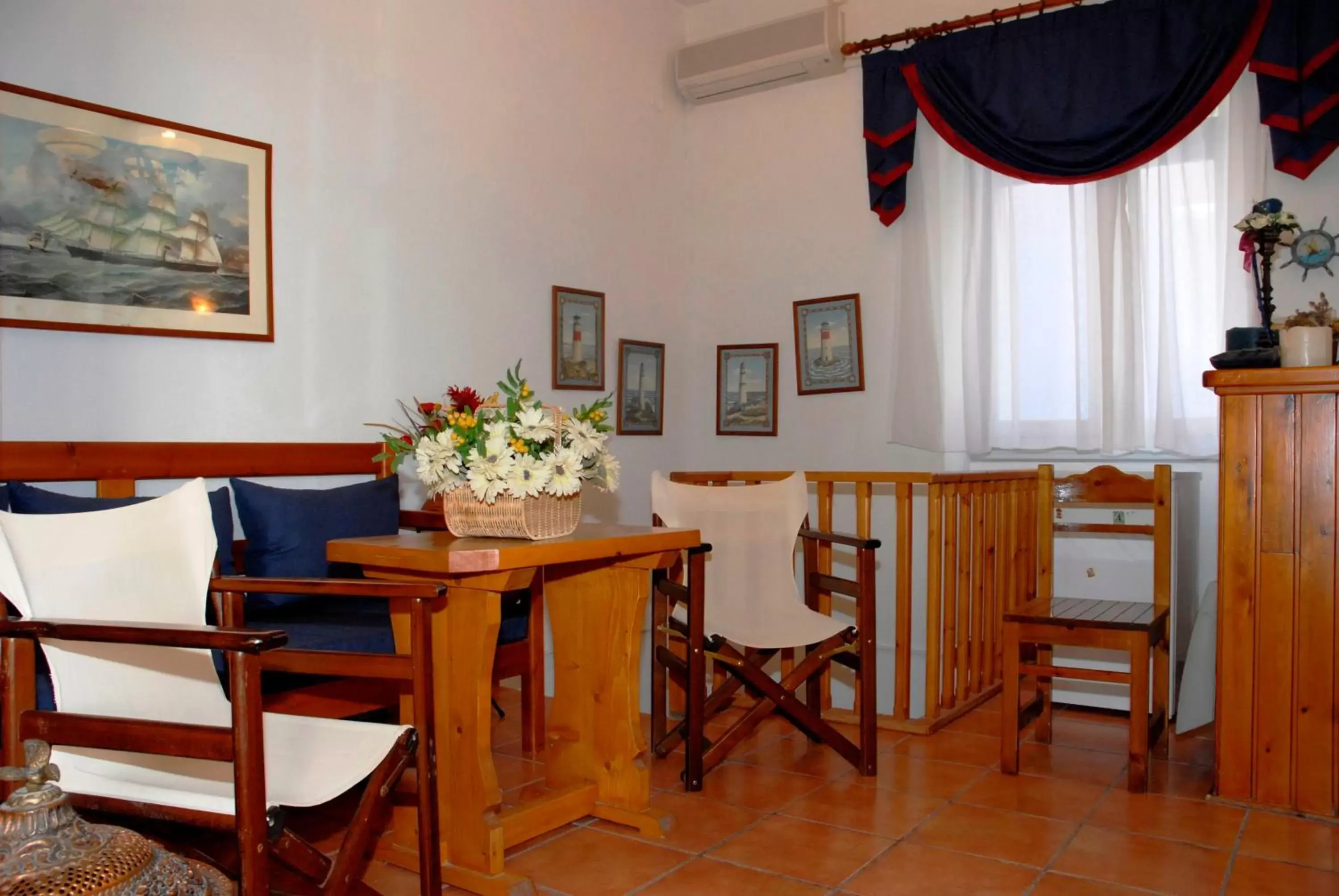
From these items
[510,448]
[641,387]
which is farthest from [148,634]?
[641,387]

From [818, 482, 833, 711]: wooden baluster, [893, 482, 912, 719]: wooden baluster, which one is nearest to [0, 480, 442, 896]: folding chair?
[818, 482, 833, 711]: wooden baluster

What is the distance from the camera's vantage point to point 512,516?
247cm

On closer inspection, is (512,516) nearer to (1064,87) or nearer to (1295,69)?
(1064,87)

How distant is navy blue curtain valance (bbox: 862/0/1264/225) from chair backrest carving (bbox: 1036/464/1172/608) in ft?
4.66

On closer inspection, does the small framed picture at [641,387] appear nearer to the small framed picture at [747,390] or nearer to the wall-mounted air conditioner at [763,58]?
the small framed picture at [747,390]

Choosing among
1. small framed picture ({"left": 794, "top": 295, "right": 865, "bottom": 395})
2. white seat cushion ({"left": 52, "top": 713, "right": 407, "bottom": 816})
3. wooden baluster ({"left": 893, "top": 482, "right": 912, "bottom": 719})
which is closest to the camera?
white seat cushion ({"left": 52, "top": 713, "right": 407, "bottom": 816})

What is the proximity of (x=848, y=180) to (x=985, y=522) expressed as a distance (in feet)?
6.20

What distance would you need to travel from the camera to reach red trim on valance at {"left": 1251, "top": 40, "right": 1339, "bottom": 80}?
377 cm

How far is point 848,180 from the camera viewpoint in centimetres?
507

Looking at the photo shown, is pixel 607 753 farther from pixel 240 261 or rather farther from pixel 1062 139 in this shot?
pixel 1062 139

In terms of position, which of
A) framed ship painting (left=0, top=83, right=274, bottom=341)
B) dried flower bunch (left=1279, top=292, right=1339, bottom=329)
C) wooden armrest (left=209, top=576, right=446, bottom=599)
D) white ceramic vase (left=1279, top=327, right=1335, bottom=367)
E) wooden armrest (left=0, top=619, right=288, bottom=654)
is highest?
framed ship painting (left=0, top=83, right=274, bottom=341)

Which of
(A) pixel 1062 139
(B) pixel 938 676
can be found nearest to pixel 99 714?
(B) pixel 938 676

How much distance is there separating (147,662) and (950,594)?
9.03 ft

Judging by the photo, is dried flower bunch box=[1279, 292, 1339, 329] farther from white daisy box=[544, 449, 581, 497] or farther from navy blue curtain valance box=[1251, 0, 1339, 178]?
white daisy box=[544, 449, 581, 497]
